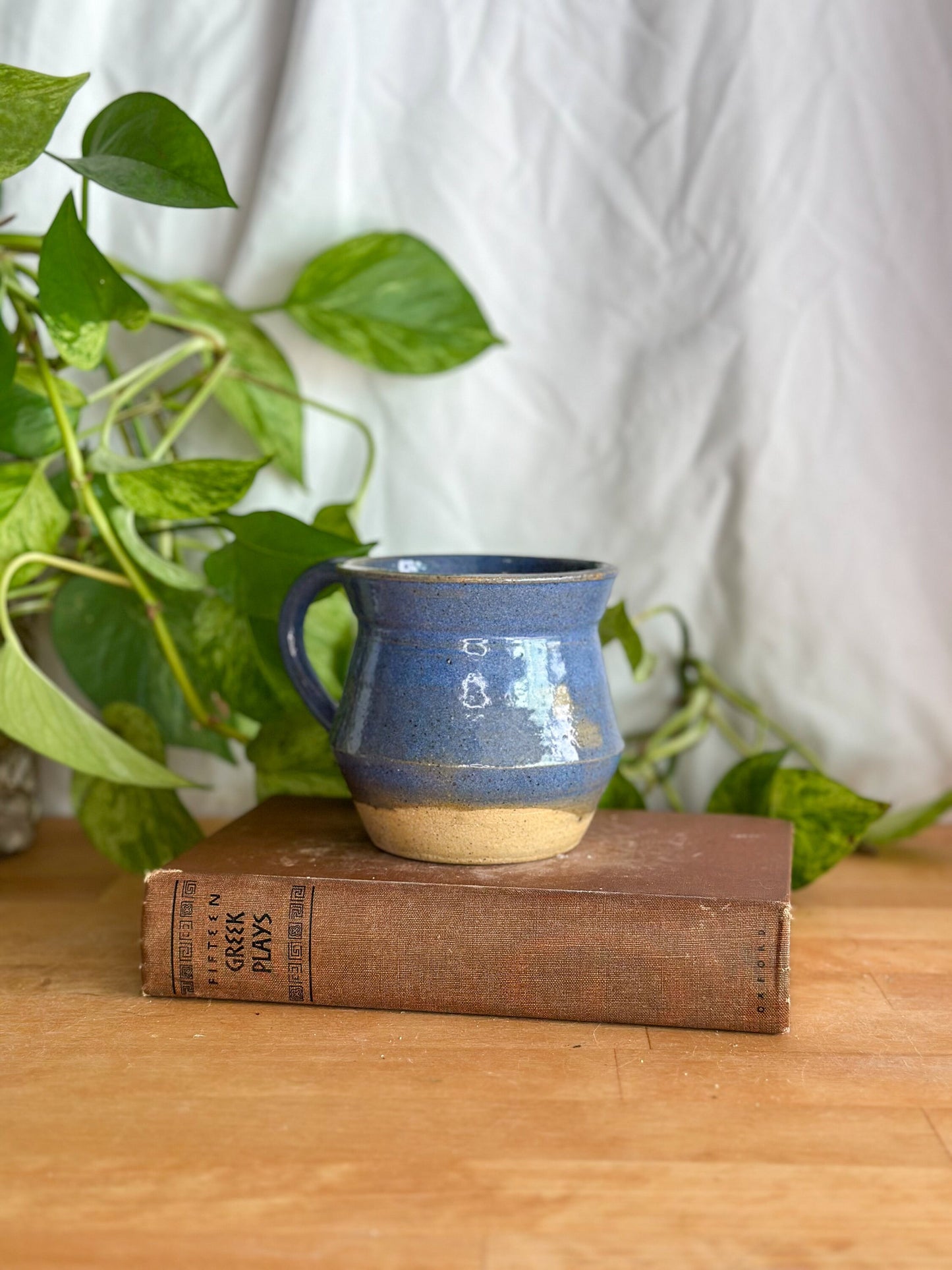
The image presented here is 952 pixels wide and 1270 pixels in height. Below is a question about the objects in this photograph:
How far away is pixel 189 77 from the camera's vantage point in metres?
0.89

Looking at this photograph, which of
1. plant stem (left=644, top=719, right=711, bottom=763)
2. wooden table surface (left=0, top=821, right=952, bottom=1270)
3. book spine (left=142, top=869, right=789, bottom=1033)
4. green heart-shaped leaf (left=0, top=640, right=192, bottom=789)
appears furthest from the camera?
plant stem (left=644, top=719, right=711, bottom=763)

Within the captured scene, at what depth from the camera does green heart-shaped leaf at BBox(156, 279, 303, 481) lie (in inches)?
33.8

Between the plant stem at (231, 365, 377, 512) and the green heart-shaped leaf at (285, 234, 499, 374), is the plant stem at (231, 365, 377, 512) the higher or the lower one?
the lower one

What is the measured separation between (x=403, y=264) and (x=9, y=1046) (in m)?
0.56

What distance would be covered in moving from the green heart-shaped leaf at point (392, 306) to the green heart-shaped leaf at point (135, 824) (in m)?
0.32

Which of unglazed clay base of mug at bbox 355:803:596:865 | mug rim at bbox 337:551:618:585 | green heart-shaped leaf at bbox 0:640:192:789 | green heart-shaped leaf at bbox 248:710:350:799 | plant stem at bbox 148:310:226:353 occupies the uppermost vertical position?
plant stem at bbox 148:310:226:353

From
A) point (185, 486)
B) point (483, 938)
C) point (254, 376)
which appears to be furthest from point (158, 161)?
point (483, 938)

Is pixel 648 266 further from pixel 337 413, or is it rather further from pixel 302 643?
pixel 302 643

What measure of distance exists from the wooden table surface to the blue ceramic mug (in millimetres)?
95

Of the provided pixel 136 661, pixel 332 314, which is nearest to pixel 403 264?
pixel 332 314

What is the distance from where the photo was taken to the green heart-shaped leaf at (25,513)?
71 centimetres

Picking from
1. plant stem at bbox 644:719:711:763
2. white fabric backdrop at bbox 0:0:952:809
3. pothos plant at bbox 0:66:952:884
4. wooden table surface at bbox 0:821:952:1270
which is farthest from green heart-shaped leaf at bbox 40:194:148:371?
Result: plant stem at bbox 644:719:711:763

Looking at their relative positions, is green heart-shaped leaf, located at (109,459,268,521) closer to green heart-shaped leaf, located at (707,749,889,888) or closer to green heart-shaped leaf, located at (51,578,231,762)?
green heart-shaped leaf, located at (51,578,231,762)

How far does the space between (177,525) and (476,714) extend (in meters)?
0.35
